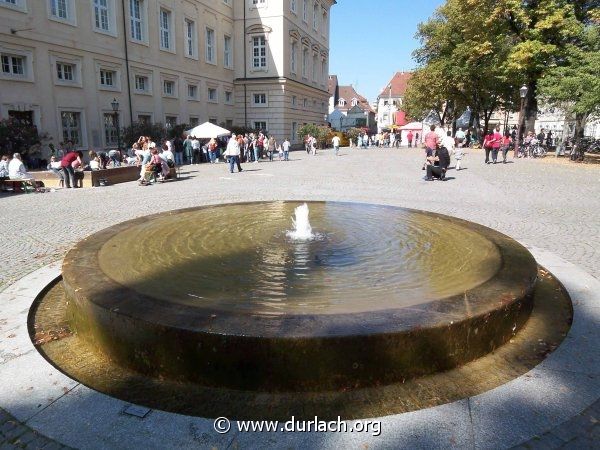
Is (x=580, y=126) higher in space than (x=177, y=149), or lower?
higher

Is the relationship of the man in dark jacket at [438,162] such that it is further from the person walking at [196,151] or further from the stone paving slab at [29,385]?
the person walking at [196,151]

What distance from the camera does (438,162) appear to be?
1705cm

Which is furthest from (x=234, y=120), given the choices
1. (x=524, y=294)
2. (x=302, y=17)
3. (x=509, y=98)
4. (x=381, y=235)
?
(x=524, y=294)

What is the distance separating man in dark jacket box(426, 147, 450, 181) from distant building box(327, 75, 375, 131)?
189ft

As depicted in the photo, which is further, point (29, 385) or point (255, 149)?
point (255, 149)

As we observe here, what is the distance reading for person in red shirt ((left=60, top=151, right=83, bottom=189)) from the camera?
49.9 feet

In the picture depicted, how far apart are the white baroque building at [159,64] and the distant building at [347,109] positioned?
66.9 ft

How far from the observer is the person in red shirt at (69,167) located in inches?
599

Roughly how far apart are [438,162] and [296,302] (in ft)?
47.5

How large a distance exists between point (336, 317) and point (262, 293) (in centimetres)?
106

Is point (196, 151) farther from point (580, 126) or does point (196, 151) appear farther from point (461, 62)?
point (461, 62)

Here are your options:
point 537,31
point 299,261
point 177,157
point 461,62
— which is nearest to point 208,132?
point 177,157

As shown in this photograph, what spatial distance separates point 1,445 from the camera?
267cm

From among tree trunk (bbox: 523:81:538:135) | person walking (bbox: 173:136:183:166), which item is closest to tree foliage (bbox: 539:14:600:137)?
tree trunk (bbox: 523:81:538:135)
